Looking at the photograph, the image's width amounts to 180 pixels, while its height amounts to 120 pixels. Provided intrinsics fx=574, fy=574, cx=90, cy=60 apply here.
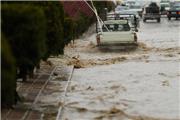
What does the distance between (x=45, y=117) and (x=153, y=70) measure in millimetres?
7609

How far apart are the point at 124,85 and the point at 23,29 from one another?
626cm

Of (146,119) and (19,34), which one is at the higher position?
(19,34)

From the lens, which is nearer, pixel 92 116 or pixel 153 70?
pixel 92 116

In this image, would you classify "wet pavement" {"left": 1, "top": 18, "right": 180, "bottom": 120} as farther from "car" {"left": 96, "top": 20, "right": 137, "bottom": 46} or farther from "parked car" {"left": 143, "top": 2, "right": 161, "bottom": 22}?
"parked car" {"left": 143, "top": 2, "right": 161, "bottom": 22}

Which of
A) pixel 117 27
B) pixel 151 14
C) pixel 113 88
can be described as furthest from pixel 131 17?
pixel 113 88

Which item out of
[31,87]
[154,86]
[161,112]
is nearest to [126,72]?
[154,86]

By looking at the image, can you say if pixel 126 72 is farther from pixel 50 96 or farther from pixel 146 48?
pixel 146 48

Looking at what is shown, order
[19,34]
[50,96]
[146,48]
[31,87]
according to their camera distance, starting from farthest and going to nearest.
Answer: [146,48] < [31,87] < [50,96] < [19,34]

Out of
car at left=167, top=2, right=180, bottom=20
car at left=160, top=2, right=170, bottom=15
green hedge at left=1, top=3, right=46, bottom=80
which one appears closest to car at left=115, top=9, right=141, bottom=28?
car at left=167, top=2, right=180, bottom=20

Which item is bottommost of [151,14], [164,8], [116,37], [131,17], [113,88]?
[113,88]

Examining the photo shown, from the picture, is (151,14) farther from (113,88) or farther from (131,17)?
(113,88)

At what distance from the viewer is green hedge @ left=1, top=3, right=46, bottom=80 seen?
29.3ft

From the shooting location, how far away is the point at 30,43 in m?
9.16

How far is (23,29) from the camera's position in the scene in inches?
357
